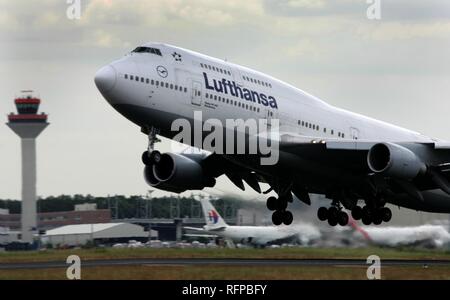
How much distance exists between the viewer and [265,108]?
40344mm

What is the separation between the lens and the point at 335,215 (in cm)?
4688

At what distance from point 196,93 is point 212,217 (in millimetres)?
25820

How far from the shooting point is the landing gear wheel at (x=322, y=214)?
4733 centimetres

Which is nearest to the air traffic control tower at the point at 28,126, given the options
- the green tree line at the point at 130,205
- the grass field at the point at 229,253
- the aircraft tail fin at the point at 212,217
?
the green tree line at the point at 130,205

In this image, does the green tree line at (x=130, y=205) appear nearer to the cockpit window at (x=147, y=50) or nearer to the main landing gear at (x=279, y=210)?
the main landing gear at (x=279, y=210)

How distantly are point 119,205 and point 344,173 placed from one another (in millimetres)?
41482

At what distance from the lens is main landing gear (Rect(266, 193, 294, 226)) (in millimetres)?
46213

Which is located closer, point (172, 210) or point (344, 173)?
point (344, 173)

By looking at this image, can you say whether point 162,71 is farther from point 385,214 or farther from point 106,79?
point 385,214

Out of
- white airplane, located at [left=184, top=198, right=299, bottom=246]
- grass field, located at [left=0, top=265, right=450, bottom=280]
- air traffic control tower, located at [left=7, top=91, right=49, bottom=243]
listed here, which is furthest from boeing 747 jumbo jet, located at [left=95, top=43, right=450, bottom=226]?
air traffic control tower, located at [left=7, top=91, right=49, bottom=243]

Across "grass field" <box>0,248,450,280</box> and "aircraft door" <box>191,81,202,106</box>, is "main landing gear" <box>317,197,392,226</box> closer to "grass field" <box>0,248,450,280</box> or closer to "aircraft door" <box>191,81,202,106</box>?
"grass field" <box>0,248,450,280</box>

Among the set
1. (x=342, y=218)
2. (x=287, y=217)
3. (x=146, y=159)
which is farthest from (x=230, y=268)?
(x=342, y=218)
